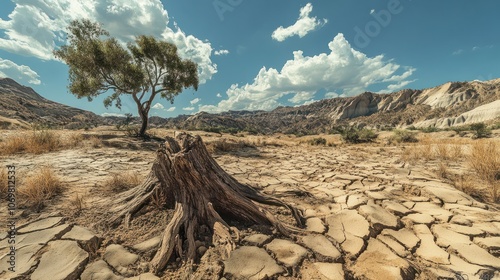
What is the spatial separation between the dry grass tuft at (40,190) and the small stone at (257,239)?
9.07ft

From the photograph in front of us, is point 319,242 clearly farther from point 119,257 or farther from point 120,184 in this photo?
point 120,184

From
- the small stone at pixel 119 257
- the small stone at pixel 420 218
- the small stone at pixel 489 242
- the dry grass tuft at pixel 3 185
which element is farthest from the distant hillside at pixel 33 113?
the small stone at pixel 489 242

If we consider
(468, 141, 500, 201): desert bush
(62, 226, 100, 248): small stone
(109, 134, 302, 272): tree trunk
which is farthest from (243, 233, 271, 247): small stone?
(468, 141, 500, 201): desert bush

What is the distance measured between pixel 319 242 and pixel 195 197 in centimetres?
144

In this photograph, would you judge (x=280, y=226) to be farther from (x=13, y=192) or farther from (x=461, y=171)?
(x=461, y=171)

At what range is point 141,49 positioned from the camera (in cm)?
1221

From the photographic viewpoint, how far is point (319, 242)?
2.27m

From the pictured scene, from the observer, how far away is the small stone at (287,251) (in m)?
1.96

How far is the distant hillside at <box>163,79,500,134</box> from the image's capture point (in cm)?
4702

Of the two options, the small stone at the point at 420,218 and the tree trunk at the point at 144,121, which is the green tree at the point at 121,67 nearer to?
the tree trunk at the point at 144,121

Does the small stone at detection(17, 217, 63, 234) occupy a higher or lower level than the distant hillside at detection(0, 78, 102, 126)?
lower

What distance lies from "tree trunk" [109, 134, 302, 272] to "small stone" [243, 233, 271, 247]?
0.46ft

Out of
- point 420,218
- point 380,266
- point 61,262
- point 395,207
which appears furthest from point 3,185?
point 420,218

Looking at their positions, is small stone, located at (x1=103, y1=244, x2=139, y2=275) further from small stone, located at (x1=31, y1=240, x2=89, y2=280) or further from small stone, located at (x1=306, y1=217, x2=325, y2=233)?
small stone, located at (x1=306, y1=217, x2=325, y2=233)
